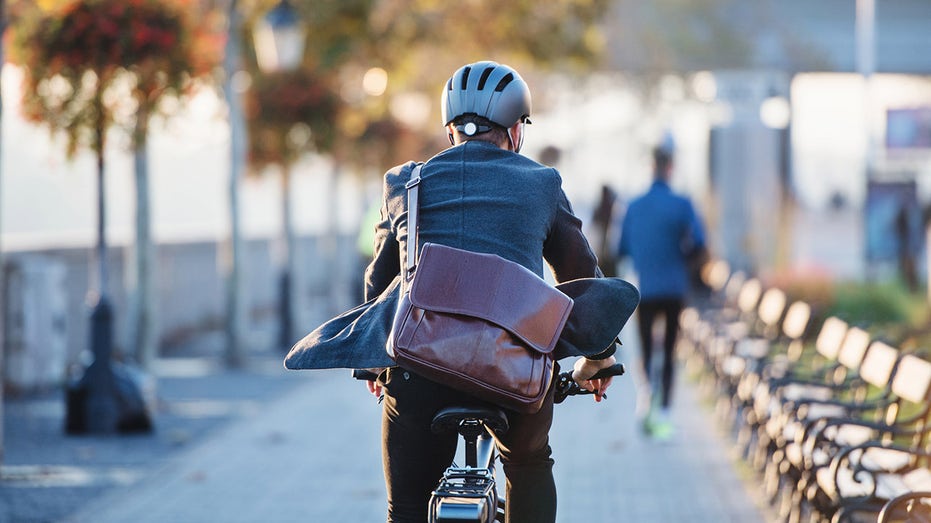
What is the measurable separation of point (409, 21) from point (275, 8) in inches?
238

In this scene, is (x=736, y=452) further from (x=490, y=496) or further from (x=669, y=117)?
(x=669, y=117)

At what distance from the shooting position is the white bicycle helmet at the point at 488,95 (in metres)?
4.48

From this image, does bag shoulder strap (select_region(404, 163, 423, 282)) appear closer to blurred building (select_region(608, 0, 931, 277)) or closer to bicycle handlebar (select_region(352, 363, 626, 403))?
bicycle handlebar (select_region(352, 363, 626, 403))

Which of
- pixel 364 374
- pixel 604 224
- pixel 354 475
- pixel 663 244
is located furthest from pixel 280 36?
pixel 364 374

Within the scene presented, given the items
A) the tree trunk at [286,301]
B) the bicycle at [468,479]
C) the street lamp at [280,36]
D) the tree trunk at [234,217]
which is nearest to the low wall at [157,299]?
the tree trunk at [286,301]

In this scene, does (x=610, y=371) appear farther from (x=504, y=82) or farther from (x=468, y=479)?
(x=504, y=82)

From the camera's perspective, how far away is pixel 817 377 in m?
9.49

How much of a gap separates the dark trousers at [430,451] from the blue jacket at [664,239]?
6.40 meters

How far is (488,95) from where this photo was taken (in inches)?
177

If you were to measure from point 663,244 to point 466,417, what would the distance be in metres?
6.79

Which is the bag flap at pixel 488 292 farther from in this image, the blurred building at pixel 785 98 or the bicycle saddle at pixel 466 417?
the blurred building at pixel 785 98

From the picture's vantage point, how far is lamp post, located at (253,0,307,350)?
56.0 feet

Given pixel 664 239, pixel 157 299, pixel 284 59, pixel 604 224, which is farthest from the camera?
pixel 157 299

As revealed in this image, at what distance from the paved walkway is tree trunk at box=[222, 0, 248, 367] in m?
3.79
